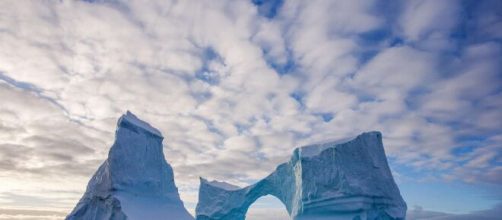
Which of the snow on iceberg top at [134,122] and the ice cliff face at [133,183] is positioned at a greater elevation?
the snow on iceberg top at [134,122]

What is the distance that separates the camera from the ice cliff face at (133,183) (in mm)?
14953

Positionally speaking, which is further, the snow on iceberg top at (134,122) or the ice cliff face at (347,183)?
the ice cliff face at (347,183)

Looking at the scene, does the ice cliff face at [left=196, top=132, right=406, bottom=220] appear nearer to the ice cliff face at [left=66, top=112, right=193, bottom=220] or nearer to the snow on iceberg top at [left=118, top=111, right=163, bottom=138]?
the ice cliff face at [left=66, top=112, right=193, bottom=220]

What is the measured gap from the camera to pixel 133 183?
52.4ft

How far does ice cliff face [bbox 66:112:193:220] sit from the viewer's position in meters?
15.0

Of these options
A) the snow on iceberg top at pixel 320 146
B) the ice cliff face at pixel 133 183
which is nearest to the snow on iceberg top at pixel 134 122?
the ice cliff face at pixel 133 183

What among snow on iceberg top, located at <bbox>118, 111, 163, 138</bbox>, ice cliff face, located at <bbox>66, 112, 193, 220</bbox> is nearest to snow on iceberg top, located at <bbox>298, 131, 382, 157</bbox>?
ice cliff face, located at <bbox>66, 112, 193, 220</bbox>

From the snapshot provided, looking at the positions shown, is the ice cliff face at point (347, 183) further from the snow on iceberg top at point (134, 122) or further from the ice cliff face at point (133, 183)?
the snow on iceberg top at point (134, 122)

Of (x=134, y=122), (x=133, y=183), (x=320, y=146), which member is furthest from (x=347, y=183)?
(x=134, y=122)

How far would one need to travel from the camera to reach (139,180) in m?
16.3

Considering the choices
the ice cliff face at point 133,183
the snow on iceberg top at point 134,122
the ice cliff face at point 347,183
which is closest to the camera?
the ice cliff face at point 133,183

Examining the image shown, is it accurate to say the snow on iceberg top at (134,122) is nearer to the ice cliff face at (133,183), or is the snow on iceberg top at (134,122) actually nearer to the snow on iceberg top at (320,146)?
the ice cliff face at (133,183)

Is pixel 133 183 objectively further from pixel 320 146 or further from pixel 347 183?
pixel 347 183

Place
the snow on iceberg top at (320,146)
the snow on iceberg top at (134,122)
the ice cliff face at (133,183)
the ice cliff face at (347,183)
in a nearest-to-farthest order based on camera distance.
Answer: the ice cliff face at (133,183), the snow on iceberg top at (134,122), the ice cliff face at (347,183), the snow on iceberg top at (320,146)
